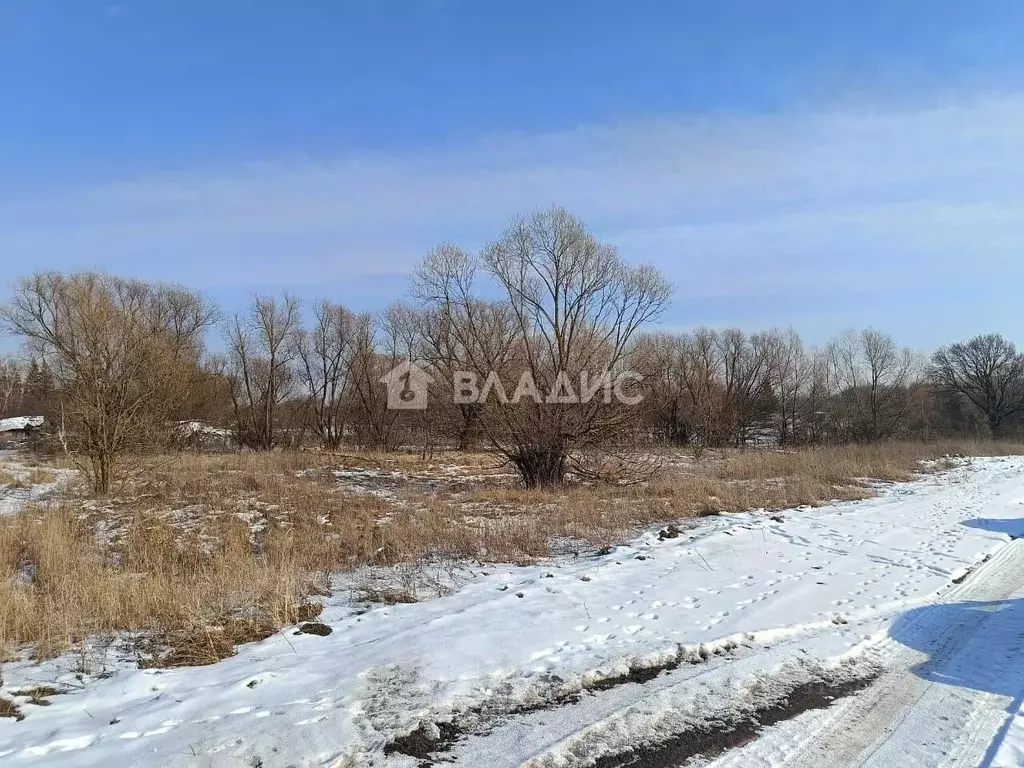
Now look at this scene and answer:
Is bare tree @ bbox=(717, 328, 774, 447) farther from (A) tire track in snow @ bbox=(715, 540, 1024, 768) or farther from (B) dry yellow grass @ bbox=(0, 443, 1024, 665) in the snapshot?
(A) tire track in snow @ bbox=(715, 540, 1024, 768)

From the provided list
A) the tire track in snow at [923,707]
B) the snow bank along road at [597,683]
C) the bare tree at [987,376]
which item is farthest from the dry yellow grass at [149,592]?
the bare tree at [987,376]

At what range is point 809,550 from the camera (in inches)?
359

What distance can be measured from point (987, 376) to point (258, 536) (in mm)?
74392

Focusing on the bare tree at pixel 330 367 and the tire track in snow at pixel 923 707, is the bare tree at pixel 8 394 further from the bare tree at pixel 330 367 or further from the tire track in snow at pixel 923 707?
the tire track in snow at pixel 923 707

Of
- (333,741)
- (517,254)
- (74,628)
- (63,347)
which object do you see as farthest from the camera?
(517,254)

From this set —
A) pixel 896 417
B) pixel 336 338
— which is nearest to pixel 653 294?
pixel 336 338

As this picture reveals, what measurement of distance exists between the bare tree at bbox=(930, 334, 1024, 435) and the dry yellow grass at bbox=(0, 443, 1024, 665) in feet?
171

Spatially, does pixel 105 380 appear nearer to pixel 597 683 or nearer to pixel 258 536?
pixel 258 536

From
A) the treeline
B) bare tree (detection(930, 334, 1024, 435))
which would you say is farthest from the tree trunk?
bare tree (detection(930, 334, 1024, 435))

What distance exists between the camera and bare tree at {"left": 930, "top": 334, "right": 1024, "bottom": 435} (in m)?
62.1

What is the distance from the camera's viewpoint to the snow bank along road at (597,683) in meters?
3.56

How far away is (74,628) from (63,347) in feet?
41.0

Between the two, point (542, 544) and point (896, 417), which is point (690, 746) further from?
point (896, 417)

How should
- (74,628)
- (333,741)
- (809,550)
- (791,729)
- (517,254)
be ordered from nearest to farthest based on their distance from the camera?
(333,741), (791,729), (74,628), (809,550), (517,254)
